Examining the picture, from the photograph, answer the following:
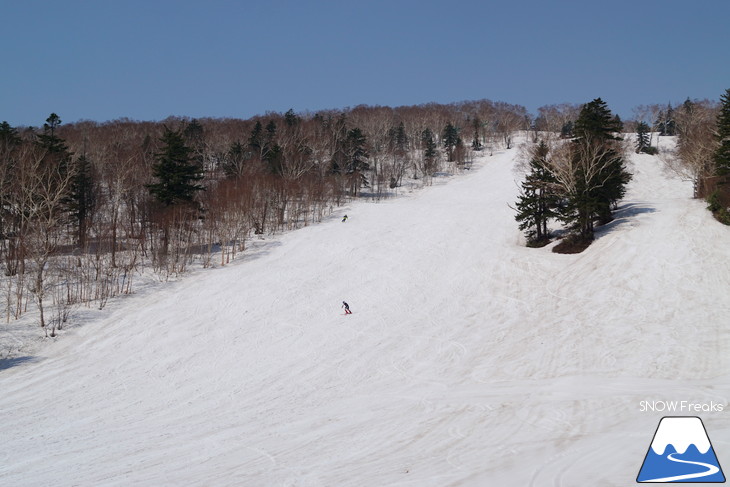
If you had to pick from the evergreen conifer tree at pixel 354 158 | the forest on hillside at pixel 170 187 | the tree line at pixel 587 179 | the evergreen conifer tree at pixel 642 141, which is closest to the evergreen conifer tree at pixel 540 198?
the tree line at pixel 587 179

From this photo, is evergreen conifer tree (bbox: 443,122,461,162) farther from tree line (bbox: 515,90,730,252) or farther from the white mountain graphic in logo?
the white mountain graphic in logo

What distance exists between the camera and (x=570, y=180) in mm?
37594

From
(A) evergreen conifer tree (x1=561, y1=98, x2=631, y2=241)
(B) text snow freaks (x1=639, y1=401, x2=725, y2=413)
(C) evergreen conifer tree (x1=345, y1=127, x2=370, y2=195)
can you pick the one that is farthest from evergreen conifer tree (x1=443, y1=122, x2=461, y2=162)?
(B) text snow freaks (x1=639, y1=401, x2=725, y2=413)

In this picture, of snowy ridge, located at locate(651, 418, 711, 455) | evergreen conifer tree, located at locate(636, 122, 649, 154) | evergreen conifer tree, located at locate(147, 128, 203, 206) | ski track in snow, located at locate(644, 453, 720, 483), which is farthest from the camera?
evergreen conifer tree, located at locate(636, 122, 649, 154)

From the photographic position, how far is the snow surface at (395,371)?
1347cm

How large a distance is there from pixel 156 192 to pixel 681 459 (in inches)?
1675

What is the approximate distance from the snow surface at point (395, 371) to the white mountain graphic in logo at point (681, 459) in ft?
1.17

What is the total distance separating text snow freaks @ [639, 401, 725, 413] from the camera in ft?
49.9

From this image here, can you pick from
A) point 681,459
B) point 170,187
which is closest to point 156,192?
point 170,187

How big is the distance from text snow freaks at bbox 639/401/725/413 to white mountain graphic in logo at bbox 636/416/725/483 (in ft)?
5.82

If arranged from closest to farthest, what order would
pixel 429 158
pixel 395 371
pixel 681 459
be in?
pixel 681 459, pixel 395 371, pixel 429 158

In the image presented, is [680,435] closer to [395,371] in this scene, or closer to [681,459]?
[681,459]

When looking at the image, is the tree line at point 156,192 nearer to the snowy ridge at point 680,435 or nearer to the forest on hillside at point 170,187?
the forest on hillside at point 170,187

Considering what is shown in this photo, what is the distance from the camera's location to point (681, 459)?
11469mm
